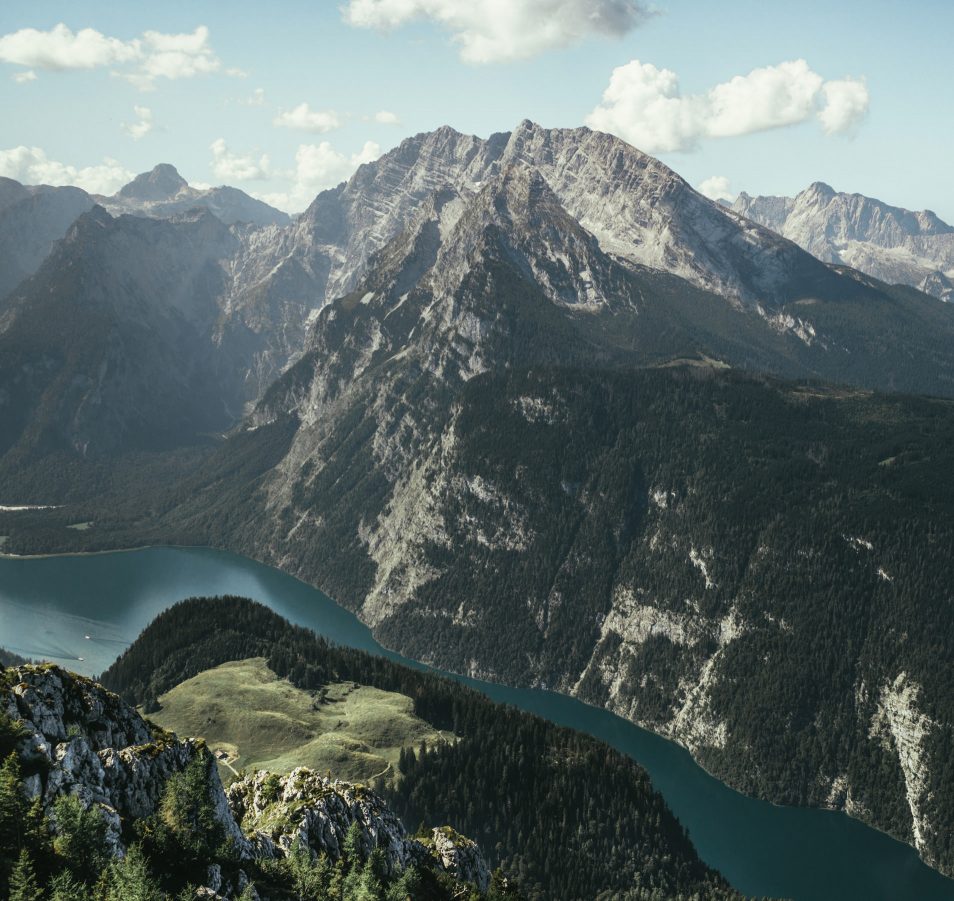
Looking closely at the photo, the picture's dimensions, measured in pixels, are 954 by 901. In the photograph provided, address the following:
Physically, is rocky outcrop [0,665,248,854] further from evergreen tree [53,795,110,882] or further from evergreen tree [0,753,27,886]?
evergreen tree [0,753,27,886]

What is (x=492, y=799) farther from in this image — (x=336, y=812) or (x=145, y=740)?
(x=145, y=740)

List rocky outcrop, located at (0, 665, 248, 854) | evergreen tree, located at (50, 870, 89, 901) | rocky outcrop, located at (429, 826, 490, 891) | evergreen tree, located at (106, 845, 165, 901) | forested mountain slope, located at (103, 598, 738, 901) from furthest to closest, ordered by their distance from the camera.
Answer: forested mountain slope, located at (103, 598, 738, 901), rocky outcrop, located at (429, 826, 490, 891), rocky outcrop, located at (0, 665, 248, 854), evergreen tree, located at (106, 845, 165, 901), evergreen tree, located at (50, 870, 89, 901)

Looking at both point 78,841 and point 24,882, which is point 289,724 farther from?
point 24,882

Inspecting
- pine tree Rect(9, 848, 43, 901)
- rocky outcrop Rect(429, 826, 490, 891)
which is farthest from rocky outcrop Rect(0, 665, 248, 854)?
rocky outcrop Rect(429, 826, 490, 891)

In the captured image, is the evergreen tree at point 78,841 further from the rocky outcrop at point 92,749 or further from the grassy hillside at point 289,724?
the grassy hillside at point 289,724

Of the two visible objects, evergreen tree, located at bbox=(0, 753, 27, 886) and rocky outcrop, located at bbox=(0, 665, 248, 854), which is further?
rocky outcrop, located at bbox=(0, 665, 248, 854)

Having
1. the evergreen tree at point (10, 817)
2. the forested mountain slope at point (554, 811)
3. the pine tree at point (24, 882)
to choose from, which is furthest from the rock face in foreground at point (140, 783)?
the forested mountain slope at point (554, 811)

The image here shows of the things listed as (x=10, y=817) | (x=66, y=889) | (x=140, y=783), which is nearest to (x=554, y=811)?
(x=140, y=783)
